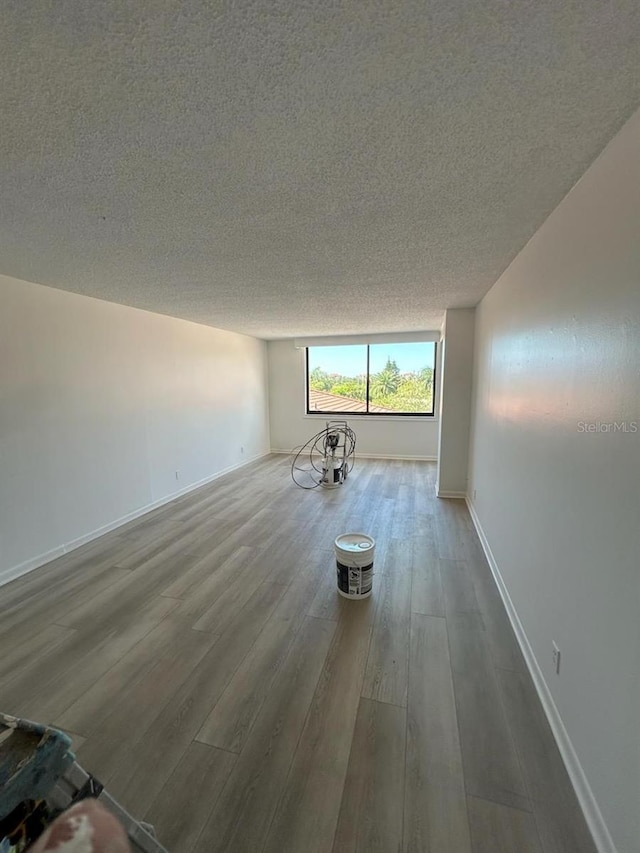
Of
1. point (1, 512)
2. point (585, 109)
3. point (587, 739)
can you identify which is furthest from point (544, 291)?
point (1, 512)

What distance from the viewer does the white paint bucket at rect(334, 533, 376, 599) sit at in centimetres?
232

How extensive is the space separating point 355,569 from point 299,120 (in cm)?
231

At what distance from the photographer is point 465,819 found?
117cm

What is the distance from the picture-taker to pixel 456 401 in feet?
14.1

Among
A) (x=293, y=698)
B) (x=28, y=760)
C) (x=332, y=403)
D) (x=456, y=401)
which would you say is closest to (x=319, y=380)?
(x=332, y=403)

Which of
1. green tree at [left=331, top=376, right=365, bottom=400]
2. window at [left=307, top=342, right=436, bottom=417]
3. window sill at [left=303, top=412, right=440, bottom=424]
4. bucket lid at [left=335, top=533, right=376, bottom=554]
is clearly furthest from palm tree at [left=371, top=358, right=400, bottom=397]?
bucket lid at [left=335, top=533, right=376, bottom=554]

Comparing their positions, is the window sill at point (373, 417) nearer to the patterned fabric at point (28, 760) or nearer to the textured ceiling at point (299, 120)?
the textured ceiling at point (299, 120)

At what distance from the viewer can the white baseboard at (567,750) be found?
3.55ft

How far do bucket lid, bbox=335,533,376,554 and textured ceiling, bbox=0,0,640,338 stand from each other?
1.96 metres

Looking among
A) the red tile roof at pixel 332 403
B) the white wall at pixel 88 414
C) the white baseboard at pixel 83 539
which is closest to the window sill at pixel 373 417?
the red tile roof at pixel 332 403

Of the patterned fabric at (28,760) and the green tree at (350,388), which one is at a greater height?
the green tree at (350,388)
